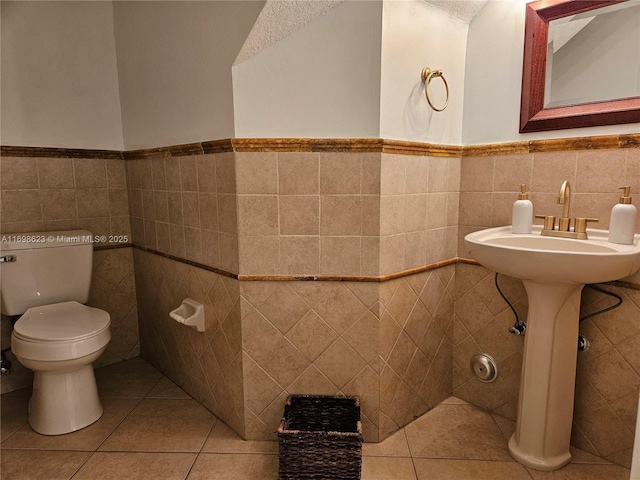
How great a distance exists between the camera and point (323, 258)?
1676mm

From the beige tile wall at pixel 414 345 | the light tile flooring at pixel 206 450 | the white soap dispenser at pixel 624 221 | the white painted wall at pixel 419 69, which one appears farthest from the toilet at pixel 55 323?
the white soap dispenser at pixel 624 221

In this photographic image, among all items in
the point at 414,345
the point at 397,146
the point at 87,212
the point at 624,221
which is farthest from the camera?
the point at 87,212

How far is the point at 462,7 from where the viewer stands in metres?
1.78

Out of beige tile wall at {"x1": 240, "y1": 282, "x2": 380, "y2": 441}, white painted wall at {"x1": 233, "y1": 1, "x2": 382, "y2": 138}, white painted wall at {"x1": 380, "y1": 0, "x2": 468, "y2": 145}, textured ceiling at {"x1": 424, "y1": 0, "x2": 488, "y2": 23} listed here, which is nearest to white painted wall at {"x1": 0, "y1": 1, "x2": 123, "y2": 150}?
white painted wall at {"x1": 233, "y1": 1, "x2": 382, "y2": 138}

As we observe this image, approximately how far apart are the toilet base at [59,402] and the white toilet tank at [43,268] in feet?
1.24

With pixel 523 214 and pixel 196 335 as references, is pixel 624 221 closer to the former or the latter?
pixel 523 214

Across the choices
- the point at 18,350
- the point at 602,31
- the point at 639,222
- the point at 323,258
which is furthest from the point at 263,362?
the point at 602,31

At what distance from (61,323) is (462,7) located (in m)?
2.24

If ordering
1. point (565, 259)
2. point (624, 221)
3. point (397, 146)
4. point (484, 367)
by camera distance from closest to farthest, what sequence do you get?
point (565, 259) → point (624, 221) → point (397, 146) → point (484, 367)

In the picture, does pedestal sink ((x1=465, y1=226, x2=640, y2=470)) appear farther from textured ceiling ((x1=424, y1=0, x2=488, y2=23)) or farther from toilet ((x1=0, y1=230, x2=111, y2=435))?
toilet ((x1=0, y1=230, x2=111, y2=435))

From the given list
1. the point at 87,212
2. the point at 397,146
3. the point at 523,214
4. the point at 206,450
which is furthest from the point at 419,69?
the point at 87,212

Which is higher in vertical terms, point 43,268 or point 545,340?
point 43,268

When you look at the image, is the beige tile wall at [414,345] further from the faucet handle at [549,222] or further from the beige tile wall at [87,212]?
the beige tile wall at [87,212]

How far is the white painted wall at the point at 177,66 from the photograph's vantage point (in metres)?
1.66
